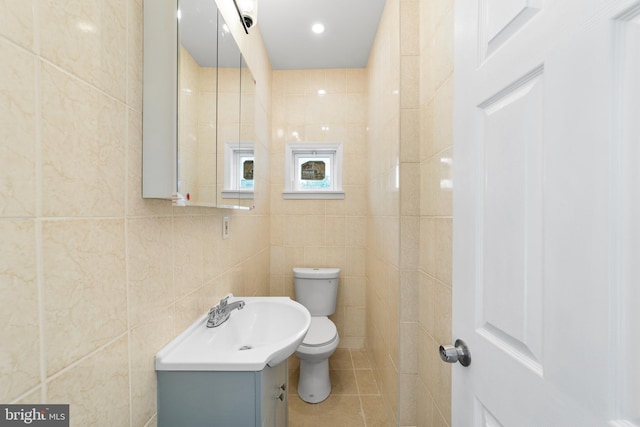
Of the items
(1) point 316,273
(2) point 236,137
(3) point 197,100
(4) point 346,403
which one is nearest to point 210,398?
(3) point 197,100

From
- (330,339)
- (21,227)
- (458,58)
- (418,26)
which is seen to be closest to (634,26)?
(458,58)

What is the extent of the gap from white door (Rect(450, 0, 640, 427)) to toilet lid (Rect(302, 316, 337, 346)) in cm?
123

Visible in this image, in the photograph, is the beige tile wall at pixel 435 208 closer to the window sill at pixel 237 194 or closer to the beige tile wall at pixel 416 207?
the beige tile wall at pixel 416 207

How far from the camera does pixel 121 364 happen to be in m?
0.65

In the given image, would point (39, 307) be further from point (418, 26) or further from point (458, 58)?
point (418, 26)

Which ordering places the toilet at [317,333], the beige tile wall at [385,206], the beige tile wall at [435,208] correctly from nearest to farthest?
the beige tile wall at [435,208]
the beige tile wall at [385,206]
the toilet at [317,333]

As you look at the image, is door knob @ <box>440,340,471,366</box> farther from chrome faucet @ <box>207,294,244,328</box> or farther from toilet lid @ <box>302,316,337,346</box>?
toilet lid @ <box>302,316,337,346</box>

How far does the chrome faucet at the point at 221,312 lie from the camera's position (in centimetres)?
107

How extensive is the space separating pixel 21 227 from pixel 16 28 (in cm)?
32

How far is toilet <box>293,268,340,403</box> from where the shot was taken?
1.77 m

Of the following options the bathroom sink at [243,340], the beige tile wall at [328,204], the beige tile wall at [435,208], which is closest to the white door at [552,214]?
the beige tile wall at [435,208]

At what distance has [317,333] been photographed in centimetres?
190

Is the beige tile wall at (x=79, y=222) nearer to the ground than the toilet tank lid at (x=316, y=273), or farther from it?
farther from it

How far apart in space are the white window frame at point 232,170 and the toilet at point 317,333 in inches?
43.0
